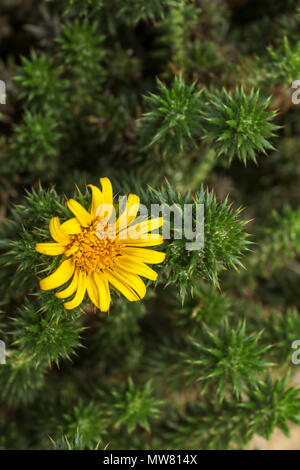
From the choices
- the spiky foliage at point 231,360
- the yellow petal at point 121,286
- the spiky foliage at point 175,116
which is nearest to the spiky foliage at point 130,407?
the spiky foliage at point 231,360

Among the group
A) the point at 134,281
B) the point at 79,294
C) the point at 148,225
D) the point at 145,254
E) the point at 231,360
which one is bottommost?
the point at 231,360

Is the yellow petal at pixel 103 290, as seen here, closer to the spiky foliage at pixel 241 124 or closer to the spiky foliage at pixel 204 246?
the spiky foliage at pixel 204 246

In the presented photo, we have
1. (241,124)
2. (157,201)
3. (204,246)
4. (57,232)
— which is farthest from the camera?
(241,124)

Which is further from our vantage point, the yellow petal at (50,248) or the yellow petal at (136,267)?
the yellow petal at (136,267)

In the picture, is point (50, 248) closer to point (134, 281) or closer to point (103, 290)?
point (103, 290)

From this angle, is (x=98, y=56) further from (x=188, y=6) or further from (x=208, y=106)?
(x=208, y=106)

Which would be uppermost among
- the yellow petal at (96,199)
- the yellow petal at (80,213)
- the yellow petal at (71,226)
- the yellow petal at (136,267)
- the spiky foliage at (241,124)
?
the spiky foliage at (241,124)

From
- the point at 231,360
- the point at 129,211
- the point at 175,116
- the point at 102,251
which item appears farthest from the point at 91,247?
the point at 231,360

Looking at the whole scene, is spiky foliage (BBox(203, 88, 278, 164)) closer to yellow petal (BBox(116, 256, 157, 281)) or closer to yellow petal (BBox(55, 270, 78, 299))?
yellow petal (BBox(116, 256, 157, 281))
